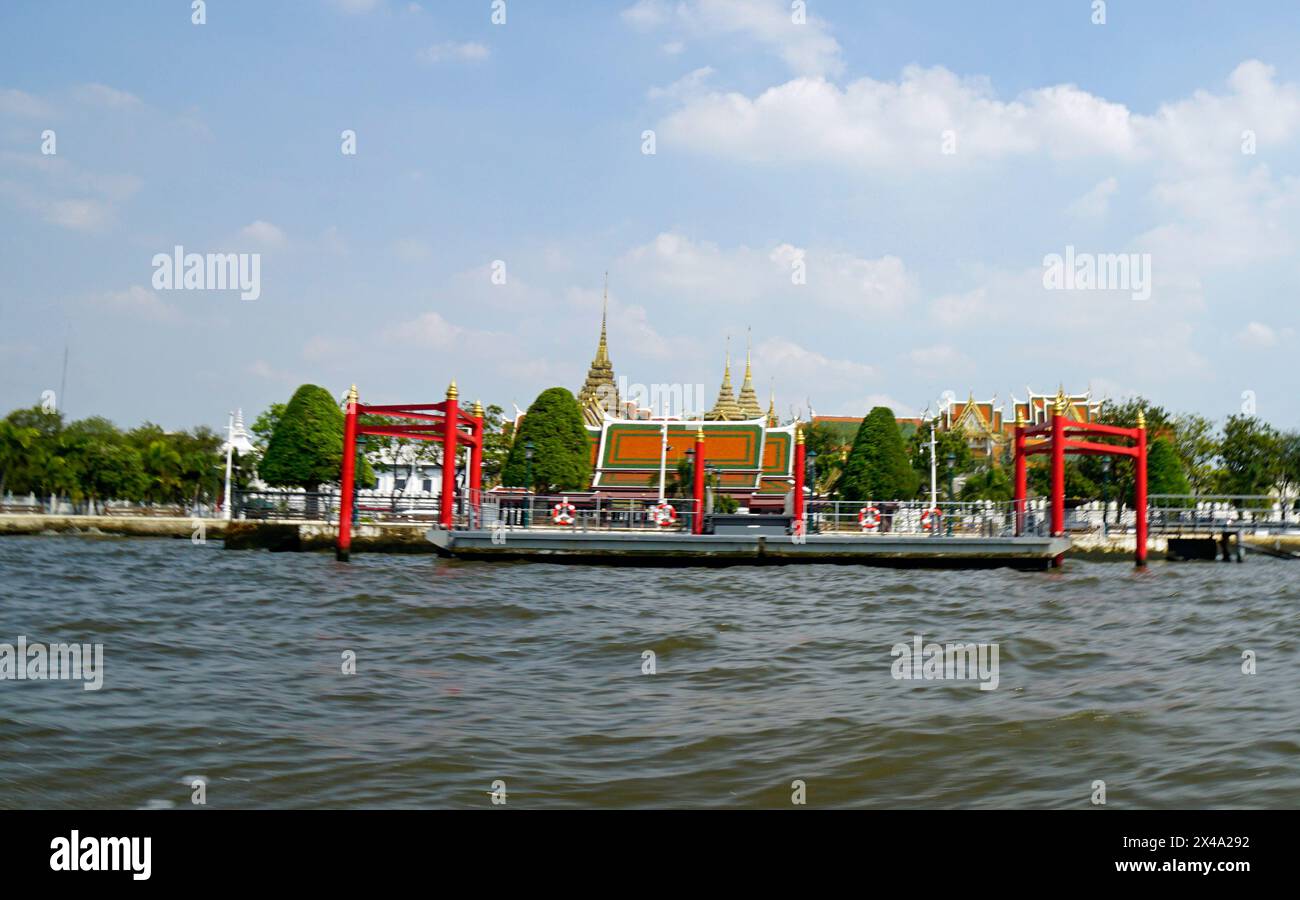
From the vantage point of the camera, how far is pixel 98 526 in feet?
144

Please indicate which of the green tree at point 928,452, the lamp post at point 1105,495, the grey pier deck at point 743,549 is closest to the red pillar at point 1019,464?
the grey pier deck at point 743,549

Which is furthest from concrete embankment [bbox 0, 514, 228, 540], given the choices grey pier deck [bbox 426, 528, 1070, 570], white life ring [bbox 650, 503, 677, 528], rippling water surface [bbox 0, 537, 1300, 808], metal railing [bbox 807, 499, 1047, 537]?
rippling water surface [bbox 0, 537, 1300, 808]

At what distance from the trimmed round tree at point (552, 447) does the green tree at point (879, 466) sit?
40.6ft

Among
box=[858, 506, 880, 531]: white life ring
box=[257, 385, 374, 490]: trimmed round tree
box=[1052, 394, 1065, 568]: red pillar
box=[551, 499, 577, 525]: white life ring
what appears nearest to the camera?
box=[1052, 394, 1065, 568]: red pillar

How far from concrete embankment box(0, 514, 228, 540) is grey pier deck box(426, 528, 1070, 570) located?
Answer: 65.3ft

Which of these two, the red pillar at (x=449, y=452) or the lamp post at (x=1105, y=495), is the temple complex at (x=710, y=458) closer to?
the lamp post at (x=1105, y=495)

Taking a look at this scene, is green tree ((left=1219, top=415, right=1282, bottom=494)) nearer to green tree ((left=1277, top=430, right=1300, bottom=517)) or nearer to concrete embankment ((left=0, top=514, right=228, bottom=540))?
green tree ((left=1277, top=430, right=1300, bottom=517))

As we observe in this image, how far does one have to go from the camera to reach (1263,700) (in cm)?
872

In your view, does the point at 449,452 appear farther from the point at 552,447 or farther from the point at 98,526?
the point at 98,526

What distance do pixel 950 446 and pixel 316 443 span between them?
2999 cm

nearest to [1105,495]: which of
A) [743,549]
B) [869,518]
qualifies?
[869,518]

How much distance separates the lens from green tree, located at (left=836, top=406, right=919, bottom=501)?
42.4 m
